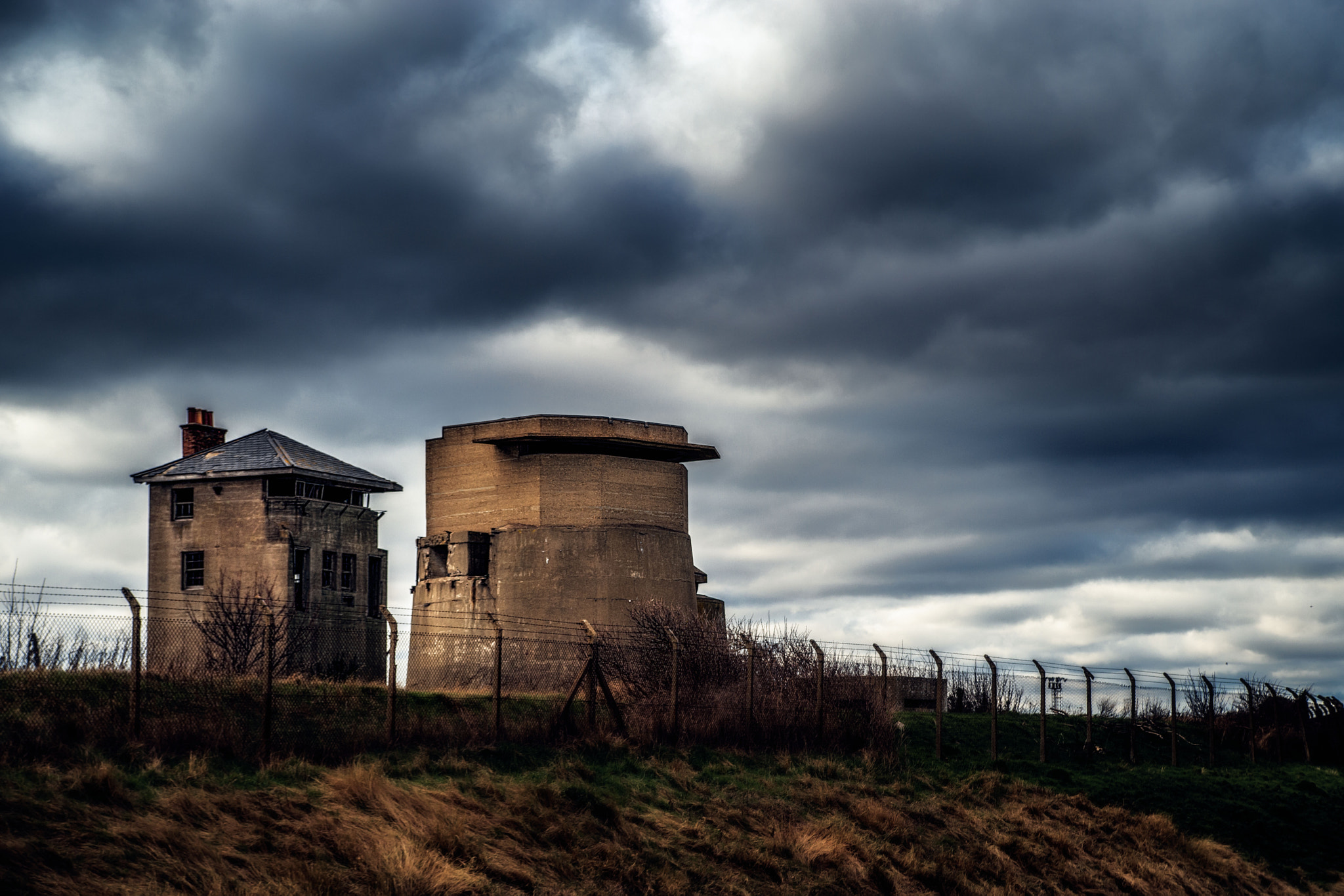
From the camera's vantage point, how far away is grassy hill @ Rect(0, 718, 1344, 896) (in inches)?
521

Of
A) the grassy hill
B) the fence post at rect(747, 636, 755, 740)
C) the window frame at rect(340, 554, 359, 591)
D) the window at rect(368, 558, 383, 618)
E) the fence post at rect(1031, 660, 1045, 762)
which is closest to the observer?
the grassy hill

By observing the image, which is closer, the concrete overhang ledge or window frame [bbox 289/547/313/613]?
the concrete overhang ledge

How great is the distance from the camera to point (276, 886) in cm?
1280

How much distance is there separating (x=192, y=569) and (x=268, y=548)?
3.11 metres

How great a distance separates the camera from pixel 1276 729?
37.4 m

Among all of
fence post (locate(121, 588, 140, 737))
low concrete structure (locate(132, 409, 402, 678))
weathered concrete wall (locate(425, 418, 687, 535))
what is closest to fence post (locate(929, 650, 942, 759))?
weathered concrete wall (locate(425, 418, 687, 535))

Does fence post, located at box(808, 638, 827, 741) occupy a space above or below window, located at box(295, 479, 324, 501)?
below

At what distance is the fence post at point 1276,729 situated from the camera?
37219 mm

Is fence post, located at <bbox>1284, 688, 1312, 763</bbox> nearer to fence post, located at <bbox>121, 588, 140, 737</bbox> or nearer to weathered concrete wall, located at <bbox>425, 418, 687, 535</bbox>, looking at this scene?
weathered concrete wall, located at <bbox>425, 418, 687, 535</bbox>

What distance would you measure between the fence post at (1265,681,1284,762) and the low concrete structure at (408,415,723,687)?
1782 cm

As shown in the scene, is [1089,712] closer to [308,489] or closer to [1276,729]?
[1276,729]

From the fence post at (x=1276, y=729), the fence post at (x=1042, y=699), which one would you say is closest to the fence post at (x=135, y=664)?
the fence post at (x=1042, y=699)

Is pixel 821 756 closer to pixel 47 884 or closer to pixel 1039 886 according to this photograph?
pixel 1039 886

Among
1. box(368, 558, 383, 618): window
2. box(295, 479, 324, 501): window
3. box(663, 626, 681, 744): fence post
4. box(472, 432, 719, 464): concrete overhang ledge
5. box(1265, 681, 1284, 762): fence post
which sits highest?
box(472, 432, 719, 464): concrete overhang ledge
